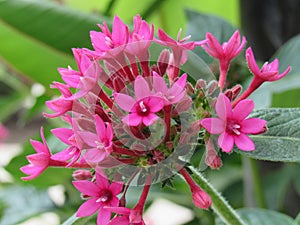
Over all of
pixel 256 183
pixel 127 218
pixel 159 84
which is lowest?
pixel 256 183

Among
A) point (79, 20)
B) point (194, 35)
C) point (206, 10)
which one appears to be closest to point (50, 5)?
point (79, 20)

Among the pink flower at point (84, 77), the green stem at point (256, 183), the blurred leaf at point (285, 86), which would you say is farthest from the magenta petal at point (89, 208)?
the green stem at point (256, 183)

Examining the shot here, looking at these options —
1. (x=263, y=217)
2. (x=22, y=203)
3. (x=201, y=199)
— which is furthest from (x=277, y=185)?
(x=201, y=199)

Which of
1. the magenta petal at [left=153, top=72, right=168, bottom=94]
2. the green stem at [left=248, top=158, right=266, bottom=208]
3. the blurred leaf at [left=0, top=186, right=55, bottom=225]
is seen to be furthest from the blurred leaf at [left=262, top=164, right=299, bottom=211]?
the magenta petal at [left=153, top=72, right=168, bottom=94]

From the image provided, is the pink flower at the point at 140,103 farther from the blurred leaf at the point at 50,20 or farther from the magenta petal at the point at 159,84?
the blurred leaf at the point at 50,20

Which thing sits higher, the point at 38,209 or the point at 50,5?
the point at 50,5

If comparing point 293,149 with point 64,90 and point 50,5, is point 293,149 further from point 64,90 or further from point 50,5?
point 50,5

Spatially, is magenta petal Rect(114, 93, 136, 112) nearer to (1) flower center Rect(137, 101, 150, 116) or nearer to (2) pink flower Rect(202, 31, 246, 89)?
(1) flower center Rect(137, 101, 150, 116)

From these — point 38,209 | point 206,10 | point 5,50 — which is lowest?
point 38,209

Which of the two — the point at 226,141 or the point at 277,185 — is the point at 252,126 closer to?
the point at 226,141
